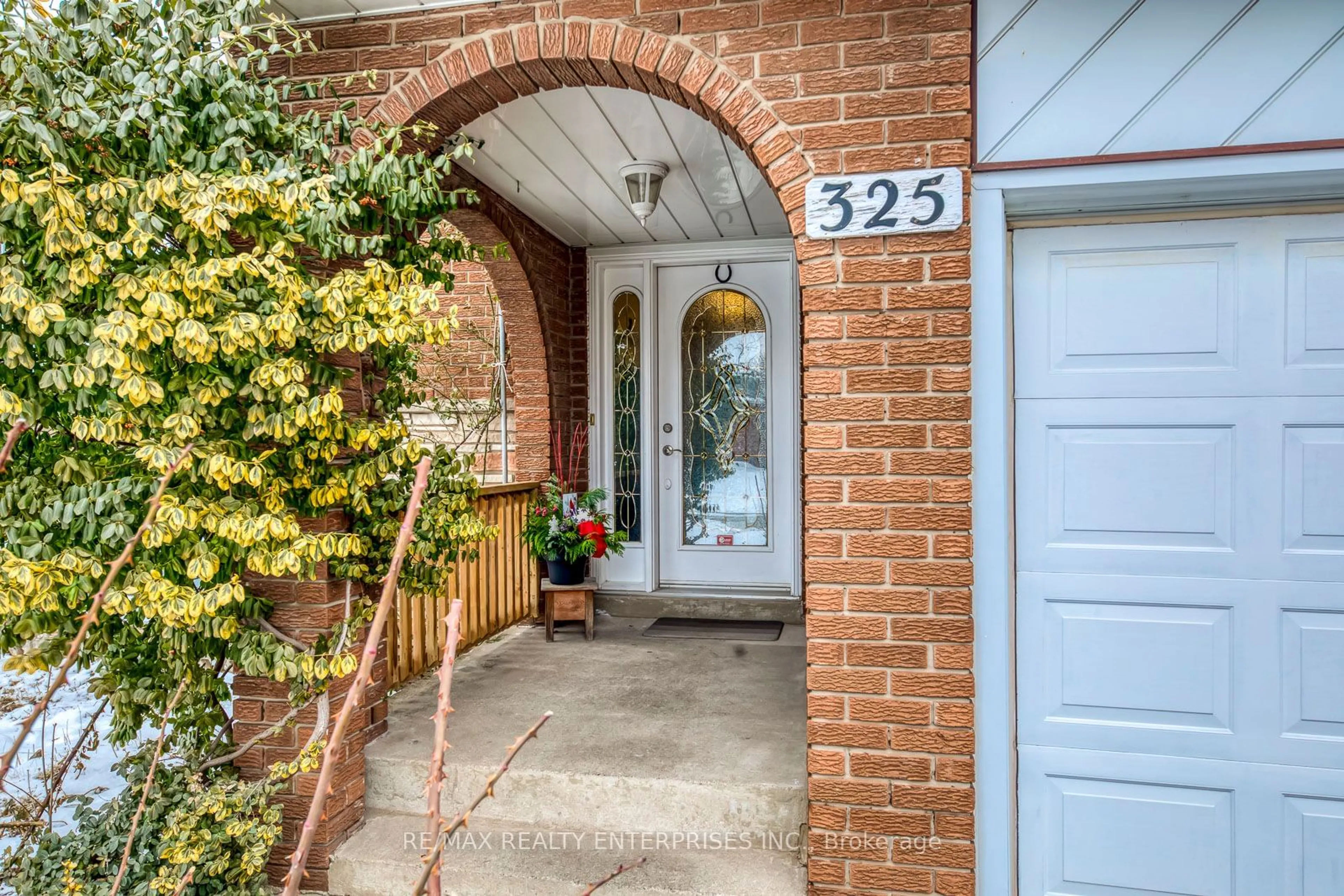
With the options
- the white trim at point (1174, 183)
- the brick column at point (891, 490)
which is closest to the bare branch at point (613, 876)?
the brick column at point (891, 490)

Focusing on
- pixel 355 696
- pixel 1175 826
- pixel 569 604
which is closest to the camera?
pixel 355 696

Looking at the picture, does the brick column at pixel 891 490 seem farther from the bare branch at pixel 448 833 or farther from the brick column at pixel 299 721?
the bare branch at pixel 448 833

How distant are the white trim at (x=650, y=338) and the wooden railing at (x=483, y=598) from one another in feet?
1.89

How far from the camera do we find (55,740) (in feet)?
10.1

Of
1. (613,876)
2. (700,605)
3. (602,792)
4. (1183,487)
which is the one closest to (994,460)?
(1183,487)

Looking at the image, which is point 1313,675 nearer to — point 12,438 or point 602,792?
point 602,792

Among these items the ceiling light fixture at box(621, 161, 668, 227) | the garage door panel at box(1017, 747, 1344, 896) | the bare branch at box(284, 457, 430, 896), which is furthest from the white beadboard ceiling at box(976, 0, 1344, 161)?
the bare branch at box(284, 457, 430, 896)

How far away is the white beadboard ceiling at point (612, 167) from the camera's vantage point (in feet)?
9.95

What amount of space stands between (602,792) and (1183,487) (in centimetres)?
204

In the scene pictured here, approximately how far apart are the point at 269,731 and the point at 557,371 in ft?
9.45

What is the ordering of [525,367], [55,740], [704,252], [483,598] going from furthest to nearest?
[704,252]
[525,367]
[483,598]
[55,740]

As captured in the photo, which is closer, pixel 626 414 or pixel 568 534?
pixel 568 534

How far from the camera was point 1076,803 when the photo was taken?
2354 mm

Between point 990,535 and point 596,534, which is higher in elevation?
point 990,535
